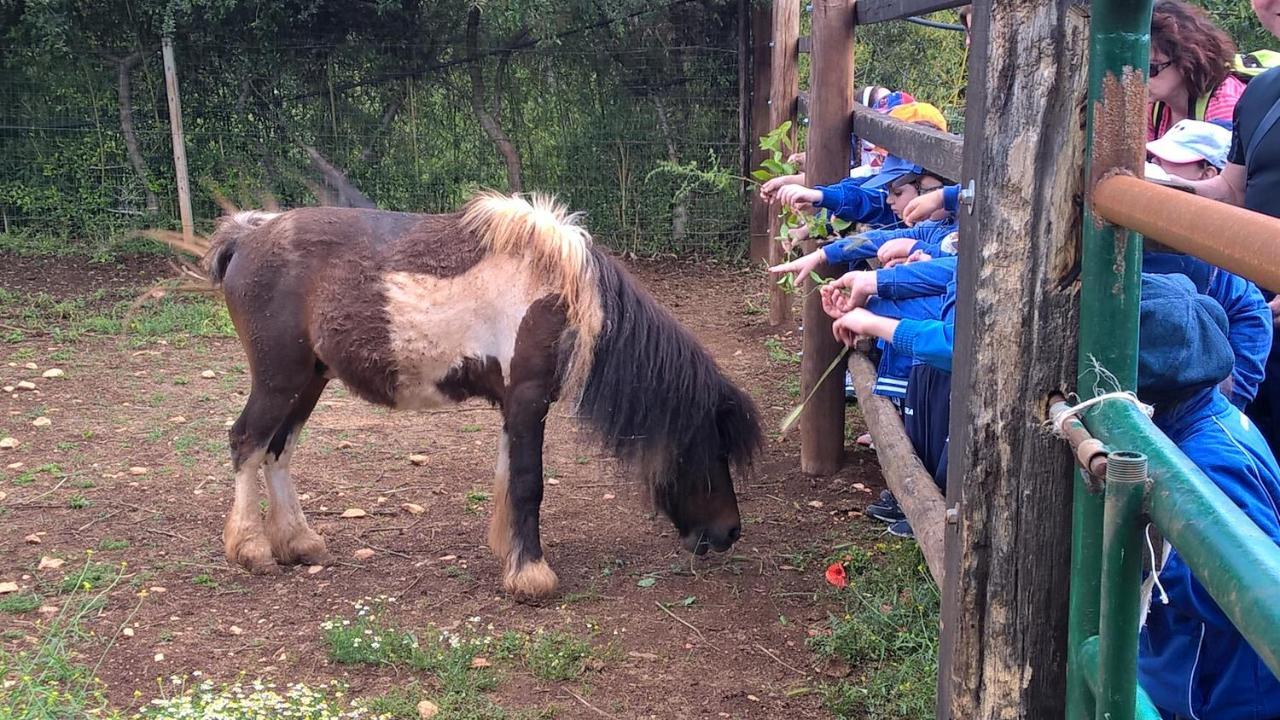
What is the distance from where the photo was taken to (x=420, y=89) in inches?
376

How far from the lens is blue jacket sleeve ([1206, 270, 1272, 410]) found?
83.1 inches

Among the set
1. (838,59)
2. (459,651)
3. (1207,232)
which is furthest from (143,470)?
(1207,232)

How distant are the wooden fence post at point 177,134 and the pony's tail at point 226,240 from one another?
5225mm

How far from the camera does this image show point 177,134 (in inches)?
366

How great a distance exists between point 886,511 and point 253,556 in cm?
259

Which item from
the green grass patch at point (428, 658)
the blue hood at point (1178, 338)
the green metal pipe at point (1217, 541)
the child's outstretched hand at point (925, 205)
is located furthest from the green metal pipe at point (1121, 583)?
the green grass patch at point (428, 658)

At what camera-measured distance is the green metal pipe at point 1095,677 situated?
131cm

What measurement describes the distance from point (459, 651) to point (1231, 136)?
8.96 ft

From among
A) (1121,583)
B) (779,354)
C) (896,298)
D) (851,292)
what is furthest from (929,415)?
(779,354)

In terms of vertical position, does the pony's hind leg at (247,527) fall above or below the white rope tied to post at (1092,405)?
below

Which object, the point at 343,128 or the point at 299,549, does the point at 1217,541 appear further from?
the point at 343,128

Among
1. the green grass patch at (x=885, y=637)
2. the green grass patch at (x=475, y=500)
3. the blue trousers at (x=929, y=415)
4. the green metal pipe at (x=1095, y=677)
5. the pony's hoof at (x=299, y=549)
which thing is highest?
the green metal pipe at (x=1095, y=677)

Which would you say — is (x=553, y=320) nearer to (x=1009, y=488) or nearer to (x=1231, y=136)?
(x=1231, y=136)

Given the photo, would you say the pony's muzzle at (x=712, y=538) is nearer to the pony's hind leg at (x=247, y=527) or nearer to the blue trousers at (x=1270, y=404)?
the pony's hind leg at (x=247, y=527)
